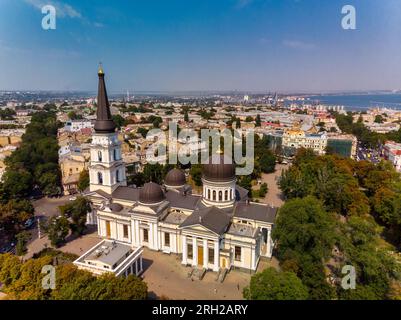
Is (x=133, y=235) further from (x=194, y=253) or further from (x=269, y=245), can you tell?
(x=269, y=245)

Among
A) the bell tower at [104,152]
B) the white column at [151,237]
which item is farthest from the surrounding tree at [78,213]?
the white column at [151,237]

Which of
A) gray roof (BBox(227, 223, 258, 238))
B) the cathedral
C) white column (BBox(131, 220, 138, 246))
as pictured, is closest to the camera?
the cathedral

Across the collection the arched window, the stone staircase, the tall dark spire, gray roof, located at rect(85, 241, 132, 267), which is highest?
the tall dark spire

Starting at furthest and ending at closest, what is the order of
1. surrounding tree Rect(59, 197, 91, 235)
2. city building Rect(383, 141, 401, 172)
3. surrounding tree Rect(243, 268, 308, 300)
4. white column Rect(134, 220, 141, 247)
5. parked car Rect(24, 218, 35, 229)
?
city building Rect(383, 141, 401, 172) < parked car Rect(24, 218, 35, 229) < surrounding tree Rect(59, 197, 91, 235) < white column Rect(134, 220, 141, 247) < surrounding tree Rect(243, 268, 308, 300)

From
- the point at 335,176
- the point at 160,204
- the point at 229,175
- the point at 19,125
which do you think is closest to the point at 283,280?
the point at 229,175

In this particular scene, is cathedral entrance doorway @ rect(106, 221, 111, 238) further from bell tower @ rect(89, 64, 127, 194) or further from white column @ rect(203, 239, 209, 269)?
white column @ rect(203, 239, 209, 269)

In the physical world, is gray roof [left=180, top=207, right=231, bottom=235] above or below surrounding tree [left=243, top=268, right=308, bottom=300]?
above

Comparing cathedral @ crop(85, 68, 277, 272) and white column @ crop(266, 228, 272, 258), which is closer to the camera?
cathedral @ crop(85, 68, 277, 272)

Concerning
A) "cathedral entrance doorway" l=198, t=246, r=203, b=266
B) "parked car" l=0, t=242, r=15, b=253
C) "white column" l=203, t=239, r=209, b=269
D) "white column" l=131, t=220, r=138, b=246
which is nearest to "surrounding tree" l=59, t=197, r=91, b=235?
"parked car" l=0, t=242, r=15, b=253
